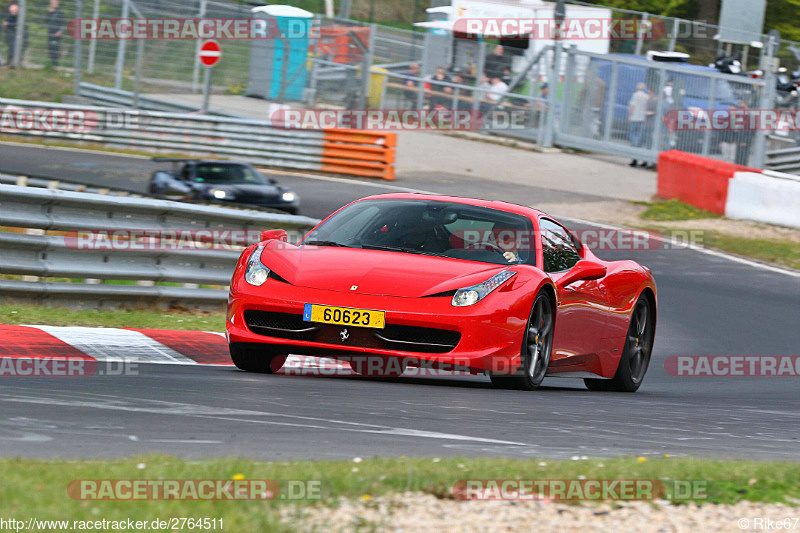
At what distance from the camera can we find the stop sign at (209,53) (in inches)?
1117

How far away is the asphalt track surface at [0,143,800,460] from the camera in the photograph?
4.89 m

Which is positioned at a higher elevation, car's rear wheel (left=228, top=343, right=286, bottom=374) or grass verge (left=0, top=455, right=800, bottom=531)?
grass verge (left=0, top=455, right=800, bottom=531)

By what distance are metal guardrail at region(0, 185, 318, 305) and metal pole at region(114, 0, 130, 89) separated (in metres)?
19.2

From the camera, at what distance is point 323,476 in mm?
4156

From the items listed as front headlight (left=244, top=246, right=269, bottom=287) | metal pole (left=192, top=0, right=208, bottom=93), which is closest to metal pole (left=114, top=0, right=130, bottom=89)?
metal pole (left=192, top=0, right=208, bottom=93)

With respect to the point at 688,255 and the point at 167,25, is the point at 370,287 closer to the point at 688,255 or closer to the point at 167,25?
the point at 688,255

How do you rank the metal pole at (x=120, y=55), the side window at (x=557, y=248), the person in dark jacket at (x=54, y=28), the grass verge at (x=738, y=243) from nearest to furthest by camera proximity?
the side window at (x=557, y=248), the grass verge at (x=738, y=243), the person in dark jacket at (x=54, y=28), the metal pole at (x=120, y=55)

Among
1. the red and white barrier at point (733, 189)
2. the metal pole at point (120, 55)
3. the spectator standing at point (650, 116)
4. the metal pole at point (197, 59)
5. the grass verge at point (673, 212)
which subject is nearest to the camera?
the red and white barrier at point (733, 189)

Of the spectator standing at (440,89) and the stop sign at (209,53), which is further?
the spectator standing at (440,89)

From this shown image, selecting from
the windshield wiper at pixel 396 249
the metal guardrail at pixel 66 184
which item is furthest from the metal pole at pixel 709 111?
the windshield wiper at pixel 396 249

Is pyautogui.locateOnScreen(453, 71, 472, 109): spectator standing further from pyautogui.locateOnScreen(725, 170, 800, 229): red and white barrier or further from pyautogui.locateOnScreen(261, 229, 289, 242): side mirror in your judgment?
pyautogui.locateOnScreen(261, 229, 289, 242): side mirror

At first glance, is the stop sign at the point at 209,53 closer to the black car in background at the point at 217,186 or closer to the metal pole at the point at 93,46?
the metal pole at the point at 93,46

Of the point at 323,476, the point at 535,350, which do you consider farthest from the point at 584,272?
the point at 323,476

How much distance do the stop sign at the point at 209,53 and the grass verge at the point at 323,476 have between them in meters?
24.6
